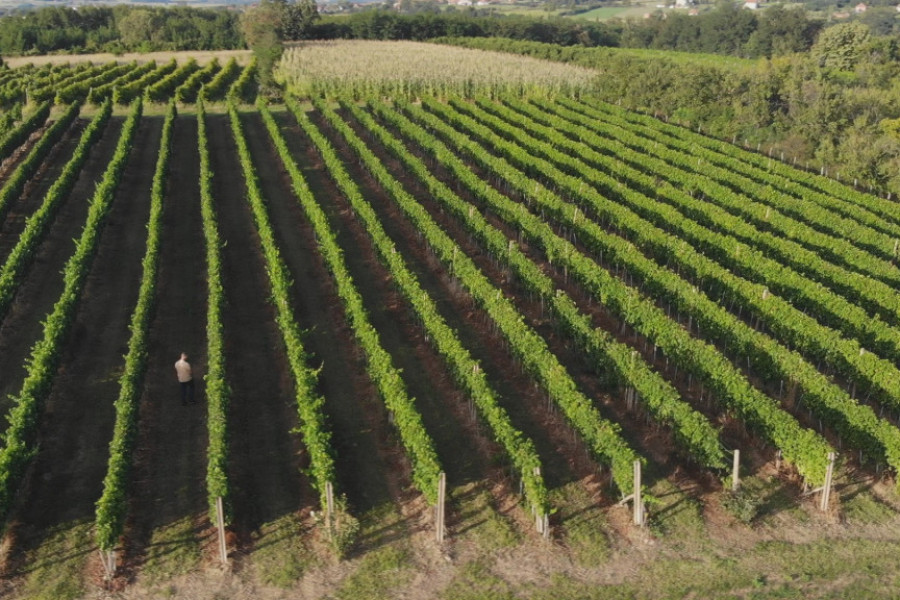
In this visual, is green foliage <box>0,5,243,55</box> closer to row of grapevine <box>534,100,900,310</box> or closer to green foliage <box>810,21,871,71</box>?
green foliage <box>810,21,871,71</box>

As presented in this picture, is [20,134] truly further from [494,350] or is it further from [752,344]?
[752,344]

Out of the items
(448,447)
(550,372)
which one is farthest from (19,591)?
(550,372)

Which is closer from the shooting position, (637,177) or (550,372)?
(550,372)

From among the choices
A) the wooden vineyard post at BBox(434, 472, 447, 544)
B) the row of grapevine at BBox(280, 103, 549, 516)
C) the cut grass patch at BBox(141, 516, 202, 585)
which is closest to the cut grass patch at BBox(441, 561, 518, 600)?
the wooden vineyard post at BBox(434, 472, 447, 544)

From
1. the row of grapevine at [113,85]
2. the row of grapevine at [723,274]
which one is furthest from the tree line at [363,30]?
the row of grapevine at [723,274]

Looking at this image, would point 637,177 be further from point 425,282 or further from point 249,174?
point 249,174

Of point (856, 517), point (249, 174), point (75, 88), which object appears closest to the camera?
point (856, 517)

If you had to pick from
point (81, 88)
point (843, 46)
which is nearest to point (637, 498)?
point (81, 88)
